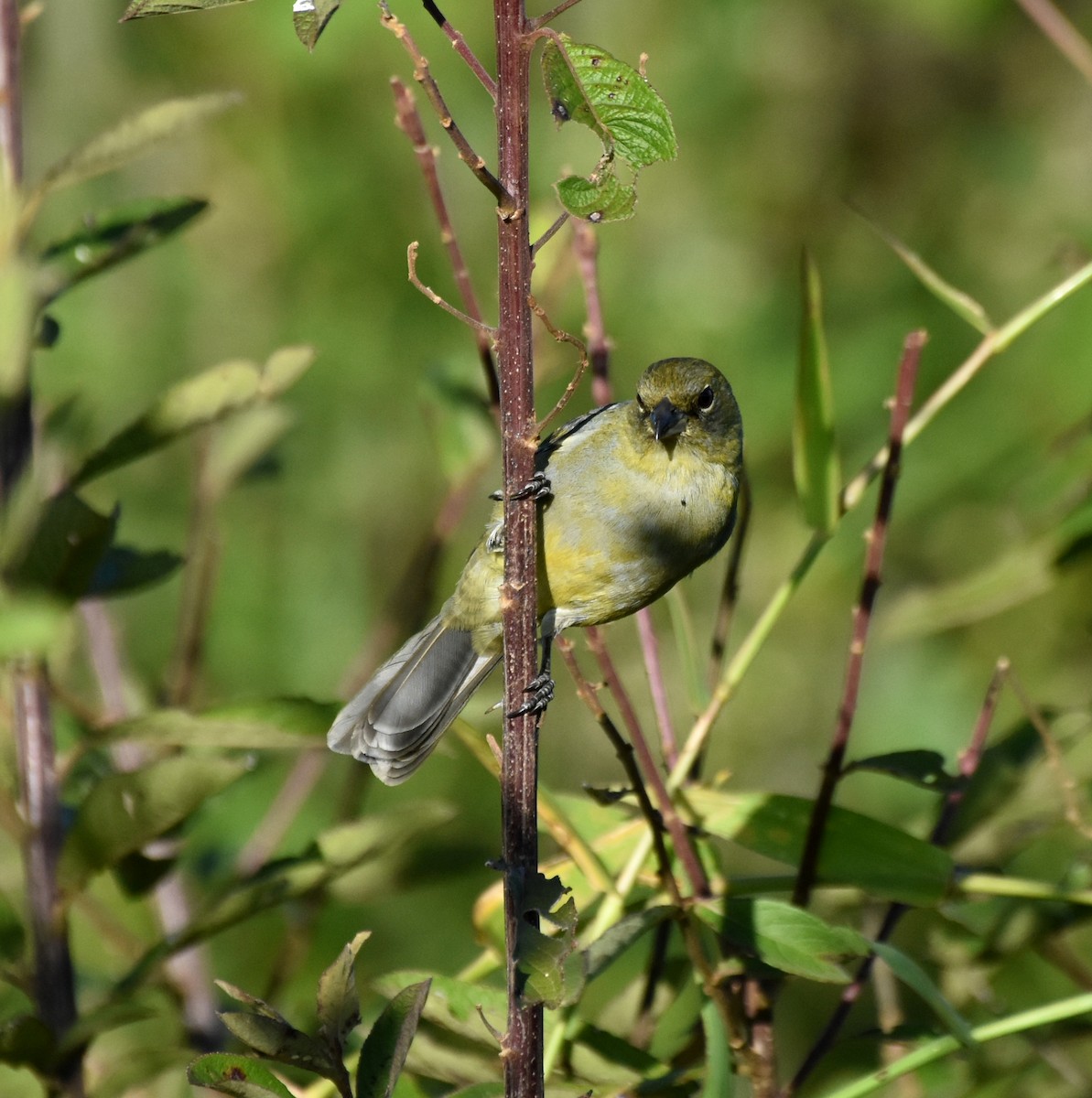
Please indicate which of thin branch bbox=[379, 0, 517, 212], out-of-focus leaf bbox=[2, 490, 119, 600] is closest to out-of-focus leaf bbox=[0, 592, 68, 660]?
out-of-focus leaf bbox=[2, 490, 119, 600]

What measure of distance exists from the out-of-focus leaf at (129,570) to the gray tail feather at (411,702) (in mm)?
398

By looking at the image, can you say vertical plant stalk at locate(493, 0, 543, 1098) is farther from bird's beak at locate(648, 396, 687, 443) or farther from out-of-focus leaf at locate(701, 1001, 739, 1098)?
bird's beak at locate(648, 396, 687, 443)

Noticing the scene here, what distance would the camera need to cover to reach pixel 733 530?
3588mm

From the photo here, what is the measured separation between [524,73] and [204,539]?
1687mm

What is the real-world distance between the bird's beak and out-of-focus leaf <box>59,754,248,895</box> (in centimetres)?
149

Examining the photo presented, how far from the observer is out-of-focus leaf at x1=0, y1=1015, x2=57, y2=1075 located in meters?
1.86

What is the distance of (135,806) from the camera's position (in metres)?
A: 1.99

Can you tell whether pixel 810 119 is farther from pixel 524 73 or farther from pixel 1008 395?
pixel 524 73

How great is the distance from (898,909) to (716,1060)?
0.52 meters

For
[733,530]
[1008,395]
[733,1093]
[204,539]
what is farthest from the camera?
[1008,395]

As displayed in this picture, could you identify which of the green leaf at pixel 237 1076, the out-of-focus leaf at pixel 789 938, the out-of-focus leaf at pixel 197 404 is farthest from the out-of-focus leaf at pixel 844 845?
the out-of-focus leaf at pixel 197 404

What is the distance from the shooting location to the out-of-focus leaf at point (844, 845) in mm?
2000

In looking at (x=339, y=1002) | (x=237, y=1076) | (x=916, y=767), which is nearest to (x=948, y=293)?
(x=916, y=767)

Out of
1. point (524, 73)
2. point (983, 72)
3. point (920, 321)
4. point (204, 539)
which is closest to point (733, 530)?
point (204, 539)
